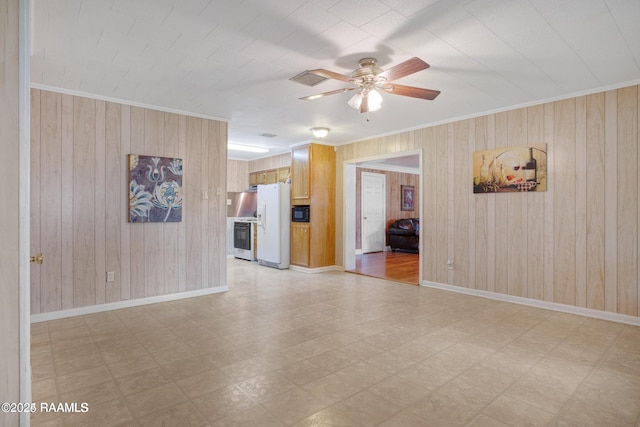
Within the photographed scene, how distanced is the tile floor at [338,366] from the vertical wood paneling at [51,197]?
39 cm

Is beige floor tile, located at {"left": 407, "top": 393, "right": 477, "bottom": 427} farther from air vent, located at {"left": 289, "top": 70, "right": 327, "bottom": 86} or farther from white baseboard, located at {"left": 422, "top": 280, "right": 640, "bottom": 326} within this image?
white baseboard, located at {"left": 422, "top": 280, "right": 640, "bottom": 326}

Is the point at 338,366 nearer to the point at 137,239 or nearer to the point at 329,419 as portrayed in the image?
the point at 329,419

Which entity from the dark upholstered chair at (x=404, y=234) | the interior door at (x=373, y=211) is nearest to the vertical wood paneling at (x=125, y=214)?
the interior door at (x=373, y=211)

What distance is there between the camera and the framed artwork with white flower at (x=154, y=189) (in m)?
4.19

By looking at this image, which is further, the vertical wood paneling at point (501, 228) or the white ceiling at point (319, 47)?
the vertical wood paneling at point (501, 228)

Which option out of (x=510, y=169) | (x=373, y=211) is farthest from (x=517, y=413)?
(x=373, y=211)

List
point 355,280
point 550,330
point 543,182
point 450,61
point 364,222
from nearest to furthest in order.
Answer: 1. point 450,61
2. point 550,330
3. point 543,182
4. point 355,280
5. point 364,222

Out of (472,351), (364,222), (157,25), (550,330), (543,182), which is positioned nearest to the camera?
(157,25)

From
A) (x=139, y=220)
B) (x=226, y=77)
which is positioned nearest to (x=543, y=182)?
(x=226, y=77)

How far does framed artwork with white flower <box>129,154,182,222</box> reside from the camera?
13.8ft

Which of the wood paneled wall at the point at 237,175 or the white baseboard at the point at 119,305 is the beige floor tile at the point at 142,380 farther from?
the wood paneled wall at the point at 237,175

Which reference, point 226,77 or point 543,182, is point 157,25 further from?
point 543,182

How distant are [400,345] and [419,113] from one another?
3.14 meters

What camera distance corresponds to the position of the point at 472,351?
2.82 m
